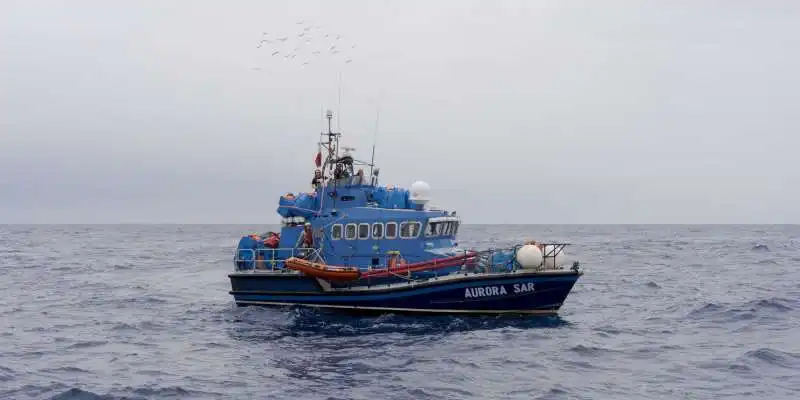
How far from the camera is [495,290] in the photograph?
24.5 metres

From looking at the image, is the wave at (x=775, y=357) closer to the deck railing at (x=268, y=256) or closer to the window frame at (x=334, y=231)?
the window frame at (x=334, y=231)

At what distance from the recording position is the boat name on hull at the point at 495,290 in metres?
24.4

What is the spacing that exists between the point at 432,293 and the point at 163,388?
32.3 feet

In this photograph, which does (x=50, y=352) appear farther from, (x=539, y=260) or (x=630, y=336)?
(x=630, y=336)

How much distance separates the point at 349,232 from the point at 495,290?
222 inches

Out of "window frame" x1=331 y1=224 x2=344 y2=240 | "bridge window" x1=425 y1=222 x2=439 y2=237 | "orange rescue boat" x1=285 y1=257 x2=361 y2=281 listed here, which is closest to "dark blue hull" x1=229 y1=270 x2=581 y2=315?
"orange rescue boat" x1=285 y1=257 x2=361 y2=281

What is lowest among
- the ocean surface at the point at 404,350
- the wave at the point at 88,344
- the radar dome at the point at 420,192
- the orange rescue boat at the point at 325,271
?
the wave at the point at 88,344

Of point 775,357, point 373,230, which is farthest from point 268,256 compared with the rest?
point 775,357

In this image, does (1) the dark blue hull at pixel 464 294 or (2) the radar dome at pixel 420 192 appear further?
(2) the radar dome at pixel 420 192

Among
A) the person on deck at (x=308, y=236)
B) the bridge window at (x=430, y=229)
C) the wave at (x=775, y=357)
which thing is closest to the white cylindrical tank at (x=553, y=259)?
the bridge window at (x=430, y=229)

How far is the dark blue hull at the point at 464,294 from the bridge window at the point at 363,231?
196 centimetres

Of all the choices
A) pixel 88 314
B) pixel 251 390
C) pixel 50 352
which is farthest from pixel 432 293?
pixel 88 314

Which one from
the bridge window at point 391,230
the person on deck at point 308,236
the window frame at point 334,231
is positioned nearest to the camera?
the bridge window at point 391,230

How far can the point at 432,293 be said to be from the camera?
24891mm
